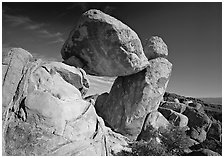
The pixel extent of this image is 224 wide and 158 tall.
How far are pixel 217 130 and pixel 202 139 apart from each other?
1714mm

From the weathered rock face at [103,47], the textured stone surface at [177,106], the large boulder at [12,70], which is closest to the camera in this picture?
the large boulder at [12,70]

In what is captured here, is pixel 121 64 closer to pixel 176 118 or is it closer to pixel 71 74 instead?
pixel 71 74

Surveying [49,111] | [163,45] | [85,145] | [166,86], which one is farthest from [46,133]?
[163,45]

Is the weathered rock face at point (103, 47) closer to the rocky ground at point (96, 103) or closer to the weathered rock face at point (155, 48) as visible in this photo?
the rocky ground at point (96, 103)

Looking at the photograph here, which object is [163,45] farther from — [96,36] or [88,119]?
[88,119]

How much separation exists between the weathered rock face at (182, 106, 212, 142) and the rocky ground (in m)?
0.06

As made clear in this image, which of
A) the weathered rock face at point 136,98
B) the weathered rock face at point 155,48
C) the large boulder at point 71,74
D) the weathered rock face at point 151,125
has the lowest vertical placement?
the weathered rock face at point 151,125

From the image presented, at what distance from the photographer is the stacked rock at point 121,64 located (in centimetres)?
1135

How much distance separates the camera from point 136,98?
524 inches

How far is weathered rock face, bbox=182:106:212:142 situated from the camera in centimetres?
1498

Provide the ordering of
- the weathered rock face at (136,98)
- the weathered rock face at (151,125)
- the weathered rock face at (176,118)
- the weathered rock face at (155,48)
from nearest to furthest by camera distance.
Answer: the weathered rock face at (151,125), the weathered rock face at (136,98), the weathered rock face at (155,48), the weathered rock face at (176,118)

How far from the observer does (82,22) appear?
11.5 meters

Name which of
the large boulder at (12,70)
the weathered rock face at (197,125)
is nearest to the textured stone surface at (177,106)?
the weathered rock face at (197,125)

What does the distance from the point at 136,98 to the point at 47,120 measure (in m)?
6.88
